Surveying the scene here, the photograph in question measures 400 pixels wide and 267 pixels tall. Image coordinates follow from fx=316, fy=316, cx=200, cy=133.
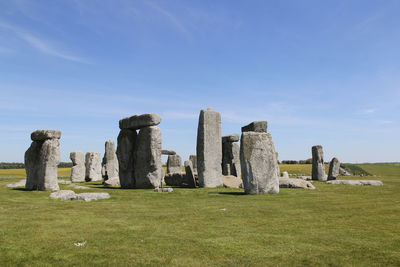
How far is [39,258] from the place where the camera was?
4.41 metres

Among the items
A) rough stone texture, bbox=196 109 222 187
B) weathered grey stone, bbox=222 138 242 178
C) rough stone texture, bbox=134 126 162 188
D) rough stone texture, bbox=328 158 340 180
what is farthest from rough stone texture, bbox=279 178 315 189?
rough stone texture, bbox=328 158 340 180

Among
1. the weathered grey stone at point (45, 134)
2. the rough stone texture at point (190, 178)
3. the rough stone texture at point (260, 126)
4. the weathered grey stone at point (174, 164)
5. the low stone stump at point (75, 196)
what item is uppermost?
→ the rough stone texture at point (260, 126)

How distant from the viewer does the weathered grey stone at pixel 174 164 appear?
24.6 metres

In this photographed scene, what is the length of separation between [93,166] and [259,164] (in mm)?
17497

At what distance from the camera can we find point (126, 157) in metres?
16.5

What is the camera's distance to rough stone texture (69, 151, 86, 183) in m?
24.1

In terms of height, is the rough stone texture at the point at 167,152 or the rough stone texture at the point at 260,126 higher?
the rough stone texture at the point at 260,126

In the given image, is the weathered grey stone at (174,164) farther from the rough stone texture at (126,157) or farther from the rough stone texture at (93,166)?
the rough stone texture at (126,157)

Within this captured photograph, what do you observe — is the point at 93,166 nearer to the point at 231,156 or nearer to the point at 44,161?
the point at 231,156

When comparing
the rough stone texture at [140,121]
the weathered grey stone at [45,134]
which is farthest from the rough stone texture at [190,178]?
the weathered grey stone at [45,134]

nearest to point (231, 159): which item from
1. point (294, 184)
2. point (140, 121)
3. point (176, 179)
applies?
point (176, 179)

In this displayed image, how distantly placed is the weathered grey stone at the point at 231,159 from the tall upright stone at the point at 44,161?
11.9 metres

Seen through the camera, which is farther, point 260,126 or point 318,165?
point 318,165

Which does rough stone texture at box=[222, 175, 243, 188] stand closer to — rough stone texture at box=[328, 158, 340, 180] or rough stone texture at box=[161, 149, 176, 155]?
rough stone texture at box=[328, 158, 340, 180]
